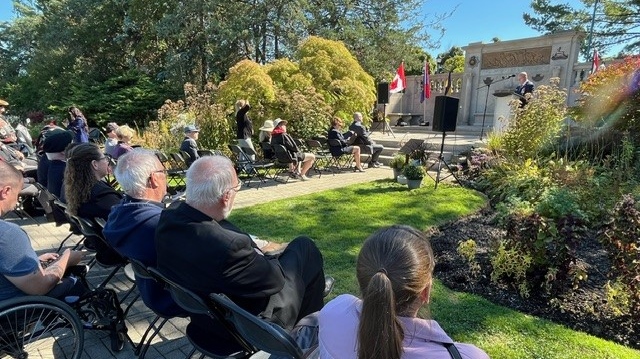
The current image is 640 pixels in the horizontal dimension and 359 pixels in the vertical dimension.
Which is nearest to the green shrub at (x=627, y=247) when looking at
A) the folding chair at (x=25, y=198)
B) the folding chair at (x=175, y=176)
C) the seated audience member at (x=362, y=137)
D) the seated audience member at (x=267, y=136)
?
the folding chair at (x=175, y=176)

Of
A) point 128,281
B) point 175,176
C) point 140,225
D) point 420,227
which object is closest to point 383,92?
point 175,176

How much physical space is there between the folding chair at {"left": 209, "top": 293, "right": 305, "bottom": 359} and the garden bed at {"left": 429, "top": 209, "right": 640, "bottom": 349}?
2348 mm

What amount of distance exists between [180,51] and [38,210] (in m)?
14.9

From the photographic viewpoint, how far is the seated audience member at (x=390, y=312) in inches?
39.9

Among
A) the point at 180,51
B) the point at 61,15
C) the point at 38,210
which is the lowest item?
the point at 38,210

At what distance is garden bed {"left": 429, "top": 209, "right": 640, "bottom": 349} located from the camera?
266 centimetres

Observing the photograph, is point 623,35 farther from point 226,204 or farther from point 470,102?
point 226,204

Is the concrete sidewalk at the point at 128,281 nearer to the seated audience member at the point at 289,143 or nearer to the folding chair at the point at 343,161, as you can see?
the seated audience member at the point at 289,143

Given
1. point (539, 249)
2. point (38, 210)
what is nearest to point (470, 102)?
point (539, 249)

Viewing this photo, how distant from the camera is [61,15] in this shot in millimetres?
22000

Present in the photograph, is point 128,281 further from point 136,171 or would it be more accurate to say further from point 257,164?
point 257,164

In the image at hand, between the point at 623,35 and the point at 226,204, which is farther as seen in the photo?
the point at 623,35

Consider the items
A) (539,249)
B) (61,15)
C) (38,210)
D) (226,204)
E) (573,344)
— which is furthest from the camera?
(61,15)

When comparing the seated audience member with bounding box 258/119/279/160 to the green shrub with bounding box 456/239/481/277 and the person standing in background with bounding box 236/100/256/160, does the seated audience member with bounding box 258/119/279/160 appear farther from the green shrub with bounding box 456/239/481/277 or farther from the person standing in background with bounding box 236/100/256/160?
the green shrub with bounding box 456/239/481/277
